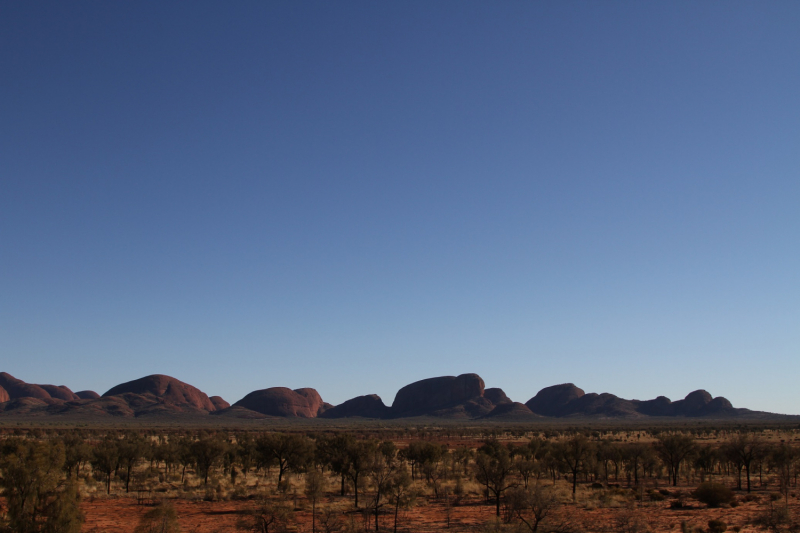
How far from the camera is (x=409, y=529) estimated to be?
27.1m

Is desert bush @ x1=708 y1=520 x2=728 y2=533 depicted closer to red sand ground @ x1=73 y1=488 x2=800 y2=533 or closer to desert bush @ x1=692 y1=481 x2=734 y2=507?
red sand ground @ x1=73 y1=488 x2=800 y2=533

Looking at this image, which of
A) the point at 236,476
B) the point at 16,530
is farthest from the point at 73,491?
the point at 236,476

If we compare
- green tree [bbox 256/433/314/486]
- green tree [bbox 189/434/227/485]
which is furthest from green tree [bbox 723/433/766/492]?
green tree [bbox 189/434/227/485]

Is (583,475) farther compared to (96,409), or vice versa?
(96,409)

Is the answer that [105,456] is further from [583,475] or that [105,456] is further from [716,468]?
[716,468]

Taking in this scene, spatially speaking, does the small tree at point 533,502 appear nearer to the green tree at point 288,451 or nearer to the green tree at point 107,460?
the green tree at point 288,451

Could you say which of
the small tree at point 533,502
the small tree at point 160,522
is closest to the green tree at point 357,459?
the small tree at point 533,502

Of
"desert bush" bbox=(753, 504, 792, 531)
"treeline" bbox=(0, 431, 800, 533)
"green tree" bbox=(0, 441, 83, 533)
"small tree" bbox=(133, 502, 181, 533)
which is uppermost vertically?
"green tree" bbox=(0, 441, 83, 533)

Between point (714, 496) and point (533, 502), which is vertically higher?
point (533, 502)

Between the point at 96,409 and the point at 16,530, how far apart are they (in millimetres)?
202891

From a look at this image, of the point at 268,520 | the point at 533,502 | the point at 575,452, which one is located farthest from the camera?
the point at 575,452

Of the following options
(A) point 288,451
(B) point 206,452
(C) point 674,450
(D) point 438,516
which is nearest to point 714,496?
(C) point 674,450

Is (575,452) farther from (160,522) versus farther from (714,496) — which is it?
(160,522)

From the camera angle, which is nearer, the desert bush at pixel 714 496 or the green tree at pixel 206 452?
the desert bush at pixel 714 496
